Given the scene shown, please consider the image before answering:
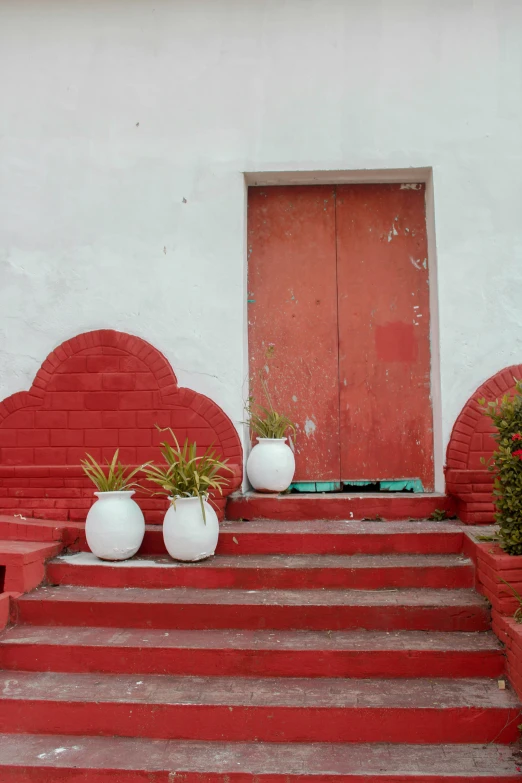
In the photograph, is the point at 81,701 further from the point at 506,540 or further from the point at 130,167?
the point at 130,167

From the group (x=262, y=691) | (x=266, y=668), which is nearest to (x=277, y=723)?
(x=262, y=691)

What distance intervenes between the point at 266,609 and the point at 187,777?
1.04 m

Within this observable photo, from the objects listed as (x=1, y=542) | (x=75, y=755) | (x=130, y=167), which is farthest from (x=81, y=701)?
(x=130, y=167)

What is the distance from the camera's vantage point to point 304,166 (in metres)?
5.22

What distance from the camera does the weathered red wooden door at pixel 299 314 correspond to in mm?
5398

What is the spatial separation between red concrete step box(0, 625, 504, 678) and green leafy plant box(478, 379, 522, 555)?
55 cm

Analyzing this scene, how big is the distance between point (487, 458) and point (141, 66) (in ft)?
12.6

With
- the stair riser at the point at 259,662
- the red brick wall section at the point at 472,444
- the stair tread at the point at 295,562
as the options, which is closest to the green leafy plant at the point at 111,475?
the stair tread at the point at 295,562

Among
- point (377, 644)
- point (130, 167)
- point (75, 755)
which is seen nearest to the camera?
point (75, 755)

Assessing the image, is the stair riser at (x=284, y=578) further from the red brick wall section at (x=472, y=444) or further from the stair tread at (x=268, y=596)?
the red brick wall section at (x=472, y=444)

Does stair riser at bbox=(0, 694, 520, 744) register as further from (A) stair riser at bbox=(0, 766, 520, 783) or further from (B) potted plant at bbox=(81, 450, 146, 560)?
(B) potted plant at bbox=(81, 450, 146, 560)

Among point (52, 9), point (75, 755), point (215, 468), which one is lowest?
point (75, 755)

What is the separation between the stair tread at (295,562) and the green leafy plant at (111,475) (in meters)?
0.47

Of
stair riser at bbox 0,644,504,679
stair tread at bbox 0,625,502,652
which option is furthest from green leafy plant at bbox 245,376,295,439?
stair riser at bbox 0,644,504,679
